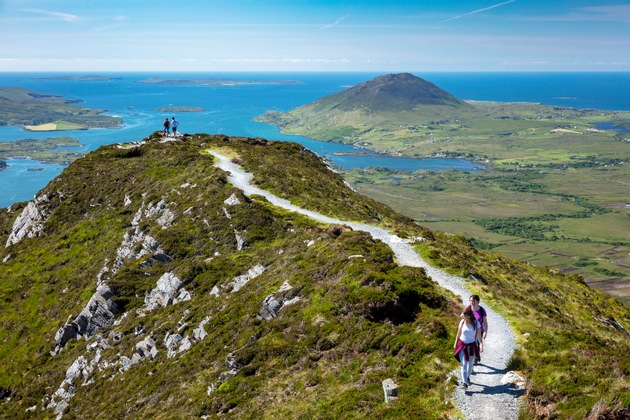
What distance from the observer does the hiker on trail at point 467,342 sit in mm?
20234

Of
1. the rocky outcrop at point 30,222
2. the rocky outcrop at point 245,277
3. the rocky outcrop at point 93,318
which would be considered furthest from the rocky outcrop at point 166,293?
the rocky outcrop at point 30,222

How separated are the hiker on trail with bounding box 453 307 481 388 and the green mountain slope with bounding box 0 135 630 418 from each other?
1.15 metres

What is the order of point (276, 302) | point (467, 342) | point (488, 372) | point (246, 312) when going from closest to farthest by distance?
point (467, 342) → point (488, 372) → point (276, 302) → point (246, 312)

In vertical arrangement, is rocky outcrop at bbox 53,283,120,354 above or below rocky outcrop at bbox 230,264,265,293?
below

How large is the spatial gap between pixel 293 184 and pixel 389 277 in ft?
124

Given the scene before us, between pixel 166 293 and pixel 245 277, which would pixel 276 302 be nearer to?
pixel 245 277

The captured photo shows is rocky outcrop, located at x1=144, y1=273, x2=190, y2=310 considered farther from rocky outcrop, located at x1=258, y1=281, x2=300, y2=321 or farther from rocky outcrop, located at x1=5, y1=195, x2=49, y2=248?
rocky outcrop, located at x1=5, y1=195, x2=49, y2=248

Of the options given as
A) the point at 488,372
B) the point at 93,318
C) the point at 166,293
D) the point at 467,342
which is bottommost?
the point at 93,318

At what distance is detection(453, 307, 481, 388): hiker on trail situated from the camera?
66.4 ft

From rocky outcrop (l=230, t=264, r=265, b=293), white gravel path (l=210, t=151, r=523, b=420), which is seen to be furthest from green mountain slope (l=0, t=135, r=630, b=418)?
white gravel path (l=210, t=151, r=523, b=420)

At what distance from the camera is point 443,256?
3975cm

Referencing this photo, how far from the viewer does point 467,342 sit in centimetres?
2023

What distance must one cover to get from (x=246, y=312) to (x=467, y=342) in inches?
735

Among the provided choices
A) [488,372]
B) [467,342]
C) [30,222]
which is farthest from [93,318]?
[30,222]
